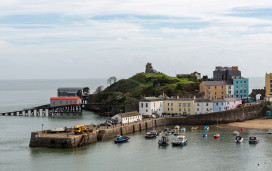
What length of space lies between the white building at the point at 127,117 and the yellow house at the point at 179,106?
11.9m

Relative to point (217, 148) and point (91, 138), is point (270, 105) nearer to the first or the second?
point (217, 148)

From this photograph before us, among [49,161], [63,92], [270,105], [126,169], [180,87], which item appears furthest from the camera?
[63,92]

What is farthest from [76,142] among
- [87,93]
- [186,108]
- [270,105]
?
[87,93]

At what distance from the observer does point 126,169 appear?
5709 cm

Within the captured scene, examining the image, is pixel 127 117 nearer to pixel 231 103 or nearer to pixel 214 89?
pixel 231 103

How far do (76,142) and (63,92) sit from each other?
99.9 metres

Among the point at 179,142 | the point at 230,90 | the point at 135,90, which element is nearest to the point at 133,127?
the point at 179,142

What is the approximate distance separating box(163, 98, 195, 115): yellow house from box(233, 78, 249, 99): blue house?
88.0 ft

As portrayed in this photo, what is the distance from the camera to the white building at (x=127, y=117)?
89.2 meters

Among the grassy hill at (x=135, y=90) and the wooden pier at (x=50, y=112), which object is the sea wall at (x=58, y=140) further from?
the wooden pier at (x=50, y=112)

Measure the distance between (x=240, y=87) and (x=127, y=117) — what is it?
160 feet

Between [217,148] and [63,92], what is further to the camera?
[63,92]

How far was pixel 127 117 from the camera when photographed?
298 ft

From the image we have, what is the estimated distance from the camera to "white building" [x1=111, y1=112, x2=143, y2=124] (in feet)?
293
